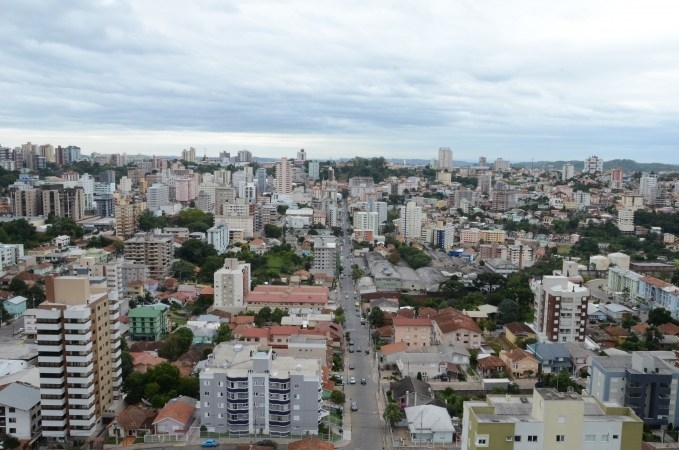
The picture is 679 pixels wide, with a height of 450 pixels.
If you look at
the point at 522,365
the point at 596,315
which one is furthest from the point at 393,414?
the point at 596,315

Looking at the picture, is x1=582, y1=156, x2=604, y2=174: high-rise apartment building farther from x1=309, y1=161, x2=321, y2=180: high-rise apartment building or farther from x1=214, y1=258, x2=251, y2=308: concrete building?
x1=214, y1=258, x2=251, y2=308: concrete building

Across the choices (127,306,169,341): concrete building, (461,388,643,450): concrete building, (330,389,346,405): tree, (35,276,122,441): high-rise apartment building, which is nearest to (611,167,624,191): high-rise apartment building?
(127,306,169,341): concrete building

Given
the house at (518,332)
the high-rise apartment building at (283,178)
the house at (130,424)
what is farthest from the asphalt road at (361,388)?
Result: the high-rise apartment building at (283,178)

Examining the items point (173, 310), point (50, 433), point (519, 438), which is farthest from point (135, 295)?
point (519, 438)

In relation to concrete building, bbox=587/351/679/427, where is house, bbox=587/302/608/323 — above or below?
below

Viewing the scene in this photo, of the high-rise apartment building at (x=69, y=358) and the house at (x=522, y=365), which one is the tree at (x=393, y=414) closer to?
the house at (x=522, y=365)

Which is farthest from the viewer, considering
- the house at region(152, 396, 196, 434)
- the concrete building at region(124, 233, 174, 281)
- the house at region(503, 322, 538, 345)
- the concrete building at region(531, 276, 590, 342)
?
the concrete building at region(124, 233, 174, 281)
